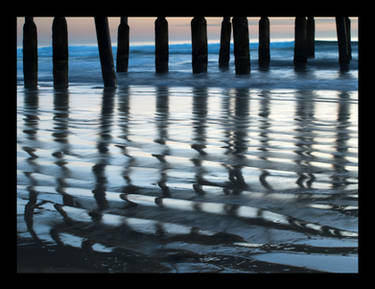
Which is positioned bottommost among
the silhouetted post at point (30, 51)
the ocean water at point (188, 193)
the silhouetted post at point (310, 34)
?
the ocean water at point (188, 193)

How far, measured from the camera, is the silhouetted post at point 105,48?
385 inches

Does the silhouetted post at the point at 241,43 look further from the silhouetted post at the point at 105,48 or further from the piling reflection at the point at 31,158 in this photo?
the piling reflection at the point at 31,158

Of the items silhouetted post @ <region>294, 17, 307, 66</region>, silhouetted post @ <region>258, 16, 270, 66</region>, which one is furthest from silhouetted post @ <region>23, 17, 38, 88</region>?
silhouetted post @ <region>258, 16, 270, 66</region>

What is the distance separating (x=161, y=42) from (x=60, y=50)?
4332 mm

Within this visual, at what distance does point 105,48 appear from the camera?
33.2ft

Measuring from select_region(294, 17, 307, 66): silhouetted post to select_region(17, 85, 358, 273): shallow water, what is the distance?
11.6 metres

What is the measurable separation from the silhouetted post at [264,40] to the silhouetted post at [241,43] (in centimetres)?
589

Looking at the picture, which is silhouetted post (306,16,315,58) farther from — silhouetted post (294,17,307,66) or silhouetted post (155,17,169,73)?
silhouetted post (155,17,169,73)

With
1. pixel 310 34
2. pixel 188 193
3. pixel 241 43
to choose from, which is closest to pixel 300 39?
pixel 241 43

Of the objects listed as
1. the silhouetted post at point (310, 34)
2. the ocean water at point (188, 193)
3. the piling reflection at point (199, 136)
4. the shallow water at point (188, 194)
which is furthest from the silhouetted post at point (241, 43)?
the silhouetted post at point (310, 34)
